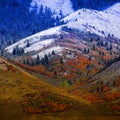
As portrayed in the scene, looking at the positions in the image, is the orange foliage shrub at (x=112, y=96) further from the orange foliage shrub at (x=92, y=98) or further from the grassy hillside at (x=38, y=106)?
the grassy hillside at (x=38, y=106)

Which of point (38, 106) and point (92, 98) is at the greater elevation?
point (92, 98)

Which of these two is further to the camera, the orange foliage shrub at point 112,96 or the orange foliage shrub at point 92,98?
the orange foliage shrub at point 92,98

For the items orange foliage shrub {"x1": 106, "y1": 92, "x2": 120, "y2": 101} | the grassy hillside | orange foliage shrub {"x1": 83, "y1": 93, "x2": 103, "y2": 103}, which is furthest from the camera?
orange foliage shrub {"x1": 83, "y1": 93, "x2": 103, "y2": 103}

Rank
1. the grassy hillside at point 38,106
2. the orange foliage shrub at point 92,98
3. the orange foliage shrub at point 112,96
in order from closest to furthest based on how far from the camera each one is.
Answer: the grassy hillside at point 38,106
the orange foliage shrub at point 112,96
the orange foliage shrub at point 92,98

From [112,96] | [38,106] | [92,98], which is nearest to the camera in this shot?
[38,106]

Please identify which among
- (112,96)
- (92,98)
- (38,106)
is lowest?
(38,106)

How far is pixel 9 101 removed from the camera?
99812mm

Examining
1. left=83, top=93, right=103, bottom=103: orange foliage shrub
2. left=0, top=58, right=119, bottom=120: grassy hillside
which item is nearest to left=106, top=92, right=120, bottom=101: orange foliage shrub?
left=83, top=93, right=103, bottom=103: orange foliage shrub

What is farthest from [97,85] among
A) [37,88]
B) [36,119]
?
[36,119]

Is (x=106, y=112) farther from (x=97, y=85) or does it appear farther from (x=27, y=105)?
(x=97, y=85)

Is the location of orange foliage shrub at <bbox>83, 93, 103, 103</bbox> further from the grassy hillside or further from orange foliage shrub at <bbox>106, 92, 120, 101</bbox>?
the grassy hillside

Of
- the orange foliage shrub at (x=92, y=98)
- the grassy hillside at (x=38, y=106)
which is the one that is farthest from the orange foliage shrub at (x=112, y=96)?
the grassy hillside at (x=38, y=106)

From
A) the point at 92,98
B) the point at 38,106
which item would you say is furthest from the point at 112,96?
the point at 38,106

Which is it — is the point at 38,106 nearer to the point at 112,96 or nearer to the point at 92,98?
the point at 112,96
